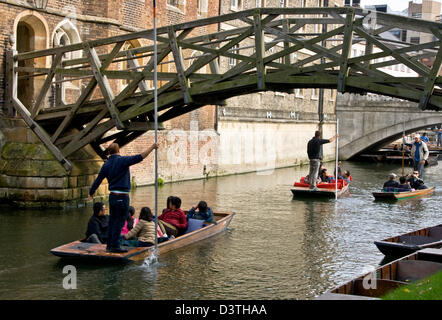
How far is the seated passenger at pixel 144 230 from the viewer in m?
11.1

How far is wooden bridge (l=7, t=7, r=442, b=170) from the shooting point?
13352mm

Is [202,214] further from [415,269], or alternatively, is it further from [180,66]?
[415,269]

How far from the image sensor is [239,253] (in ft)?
38.9

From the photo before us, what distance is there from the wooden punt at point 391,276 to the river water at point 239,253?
1.26m

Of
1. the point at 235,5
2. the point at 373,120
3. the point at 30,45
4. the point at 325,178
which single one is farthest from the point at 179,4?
the point at 373,120

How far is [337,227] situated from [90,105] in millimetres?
6526

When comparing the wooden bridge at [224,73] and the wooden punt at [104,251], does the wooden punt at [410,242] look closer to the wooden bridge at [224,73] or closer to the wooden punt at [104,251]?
the wooden bridge at [224,73]

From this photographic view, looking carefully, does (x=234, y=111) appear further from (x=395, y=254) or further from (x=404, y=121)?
(x=395, y=254)

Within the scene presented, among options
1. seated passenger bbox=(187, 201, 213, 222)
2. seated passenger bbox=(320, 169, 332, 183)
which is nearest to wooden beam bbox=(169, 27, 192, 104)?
seated passenger bbox=(187, 201, 213, 222)

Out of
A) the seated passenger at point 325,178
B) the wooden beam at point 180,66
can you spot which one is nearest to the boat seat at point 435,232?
the wooden beam at point 180,66

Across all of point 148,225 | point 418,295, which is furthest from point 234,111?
point 418,295

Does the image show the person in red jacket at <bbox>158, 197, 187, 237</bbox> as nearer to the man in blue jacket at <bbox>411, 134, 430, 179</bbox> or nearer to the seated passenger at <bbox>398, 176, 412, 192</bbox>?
the seated passenger at <bbox>398, 176, 412, 192</bbox>

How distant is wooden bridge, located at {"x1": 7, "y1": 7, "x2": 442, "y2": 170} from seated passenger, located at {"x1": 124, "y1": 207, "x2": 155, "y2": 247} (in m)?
4.28
